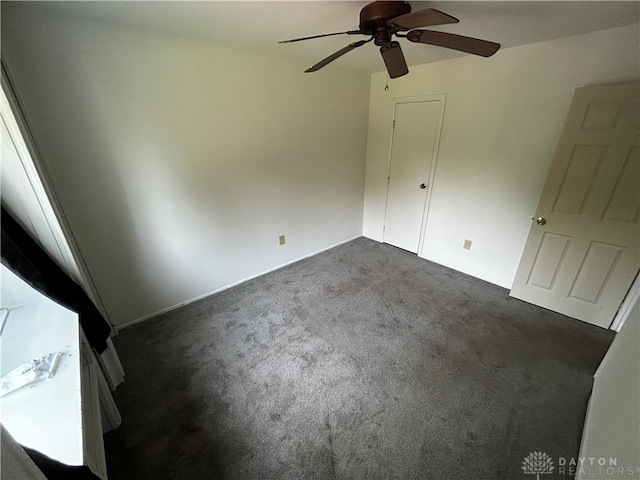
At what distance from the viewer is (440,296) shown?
2.69 m

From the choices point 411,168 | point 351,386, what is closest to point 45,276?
point 351,386

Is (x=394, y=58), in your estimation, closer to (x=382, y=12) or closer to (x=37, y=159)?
(x=382, y=12)

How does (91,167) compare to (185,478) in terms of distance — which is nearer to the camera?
(185,478)

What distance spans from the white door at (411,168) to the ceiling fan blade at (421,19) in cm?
188

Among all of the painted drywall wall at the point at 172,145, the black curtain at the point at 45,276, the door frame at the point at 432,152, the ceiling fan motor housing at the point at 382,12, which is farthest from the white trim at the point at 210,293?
the ceiling fan motor housing at the point at 382,12

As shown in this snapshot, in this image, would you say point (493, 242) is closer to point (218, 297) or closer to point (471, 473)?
point (471, 473)

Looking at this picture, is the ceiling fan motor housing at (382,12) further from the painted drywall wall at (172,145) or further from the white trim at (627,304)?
the white trim at (627,304)

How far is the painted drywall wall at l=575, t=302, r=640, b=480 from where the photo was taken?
0.93 m

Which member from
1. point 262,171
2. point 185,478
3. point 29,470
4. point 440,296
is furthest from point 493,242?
point 29,470

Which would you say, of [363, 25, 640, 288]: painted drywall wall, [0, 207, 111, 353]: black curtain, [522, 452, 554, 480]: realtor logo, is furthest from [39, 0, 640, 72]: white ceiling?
[522, 452, 554, 480]: realtor logo

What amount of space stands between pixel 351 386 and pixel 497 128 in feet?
8.73

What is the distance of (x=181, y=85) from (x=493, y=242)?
3288 mm

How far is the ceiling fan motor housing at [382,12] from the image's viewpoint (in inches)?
49.7

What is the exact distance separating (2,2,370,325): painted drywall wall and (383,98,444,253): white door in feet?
2.12
